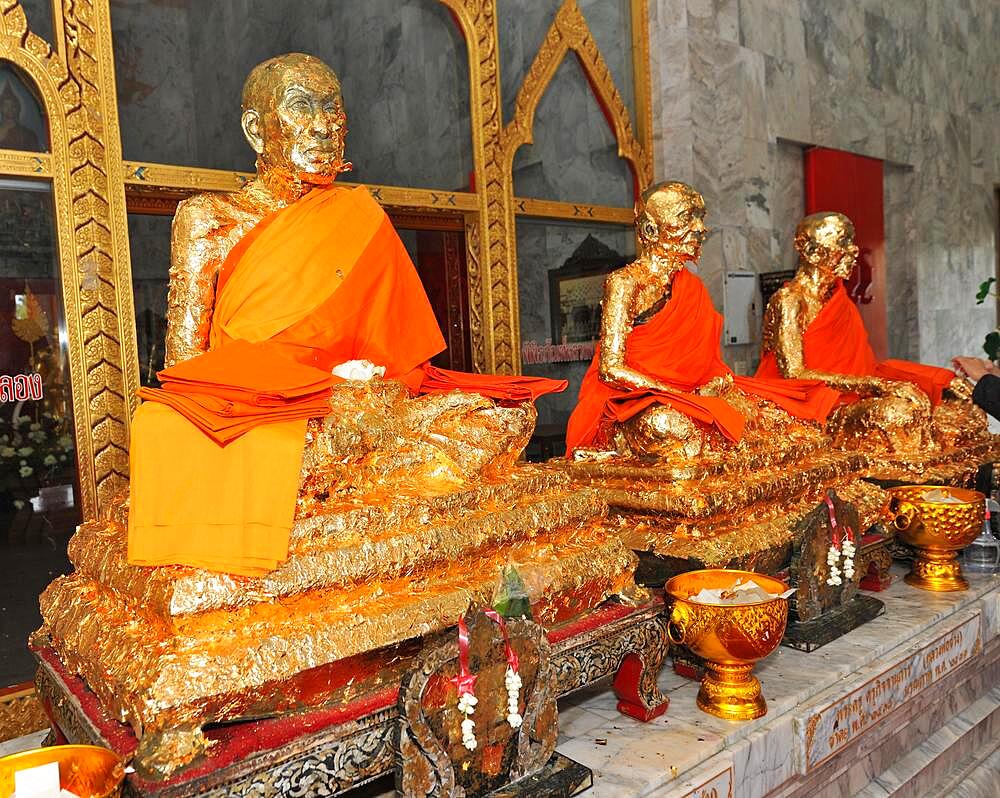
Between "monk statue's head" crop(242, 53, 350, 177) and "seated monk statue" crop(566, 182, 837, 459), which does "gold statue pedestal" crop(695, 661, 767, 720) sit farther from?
"monk statue's head" crop(242, 53, 350, 177)

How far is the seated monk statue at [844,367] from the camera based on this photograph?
400 cm

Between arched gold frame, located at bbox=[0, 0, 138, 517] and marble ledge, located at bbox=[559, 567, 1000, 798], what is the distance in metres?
2.31

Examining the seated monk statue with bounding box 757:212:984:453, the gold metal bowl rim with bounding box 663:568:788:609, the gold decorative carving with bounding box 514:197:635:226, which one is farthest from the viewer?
the gold decorative carving with bounding box 514:197:635:226

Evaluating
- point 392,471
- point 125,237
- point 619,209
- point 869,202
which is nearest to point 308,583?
point 392,471

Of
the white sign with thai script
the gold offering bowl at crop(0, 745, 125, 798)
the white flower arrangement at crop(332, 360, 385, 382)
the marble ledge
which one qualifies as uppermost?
the white flower arrangement at crop(332, 360, 385, 382)

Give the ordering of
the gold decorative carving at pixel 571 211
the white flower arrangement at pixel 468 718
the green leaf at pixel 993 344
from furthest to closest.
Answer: the green leaf at pixel 993 344
the gold decorative carving at pixel 571 211
the white flower arrangement at pixel 468 718

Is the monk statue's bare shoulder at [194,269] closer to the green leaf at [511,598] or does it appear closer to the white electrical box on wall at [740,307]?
the green leaf at [511,598]

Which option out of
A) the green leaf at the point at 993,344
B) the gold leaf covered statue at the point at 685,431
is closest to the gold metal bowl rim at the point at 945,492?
the gold leaf covered statue at the point at 685,431

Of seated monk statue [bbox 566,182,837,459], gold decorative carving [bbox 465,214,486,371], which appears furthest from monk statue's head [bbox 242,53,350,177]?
gold decorative carving [bbox 465,214,486,371]

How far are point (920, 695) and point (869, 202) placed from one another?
5.56 metres

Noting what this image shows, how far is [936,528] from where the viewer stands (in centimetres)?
347

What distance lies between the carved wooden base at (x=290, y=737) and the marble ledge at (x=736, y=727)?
24cm

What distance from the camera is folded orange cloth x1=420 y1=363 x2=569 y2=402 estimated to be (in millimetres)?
2580

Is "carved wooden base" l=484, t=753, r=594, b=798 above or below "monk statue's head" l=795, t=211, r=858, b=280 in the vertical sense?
below
